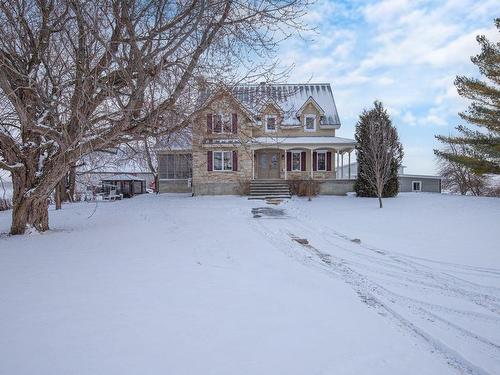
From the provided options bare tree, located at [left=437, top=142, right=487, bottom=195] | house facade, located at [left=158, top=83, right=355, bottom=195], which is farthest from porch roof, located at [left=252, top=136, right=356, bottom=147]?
bare tree, located at [left=437, top=142, right=487, bottom=195]

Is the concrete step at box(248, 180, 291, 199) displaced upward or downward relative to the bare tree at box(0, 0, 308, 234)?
downward

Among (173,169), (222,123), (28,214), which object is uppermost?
(222,123)

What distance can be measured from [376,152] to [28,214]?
14.8 metres

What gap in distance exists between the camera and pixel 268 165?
86.9 feet

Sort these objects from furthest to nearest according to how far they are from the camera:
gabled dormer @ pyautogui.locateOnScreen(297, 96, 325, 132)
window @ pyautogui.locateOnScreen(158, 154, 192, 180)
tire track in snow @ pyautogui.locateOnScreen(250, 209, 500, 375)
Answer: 1. window @ pyautogui.locateOnScreen(158, 154, 192, 180)
2. gabled dormer @ pyautogui.locateOnScreen(297, 96, 325, 132)
3. tire track in snow @ pyautogui.locateOnScreen(250, 209, 500, 375)

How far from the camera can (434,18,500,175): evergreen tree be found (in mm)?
19969

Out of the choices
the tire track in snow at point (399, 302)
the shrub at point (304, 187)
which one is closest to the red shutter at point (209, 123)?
the tire track in snow at point (399, 302)

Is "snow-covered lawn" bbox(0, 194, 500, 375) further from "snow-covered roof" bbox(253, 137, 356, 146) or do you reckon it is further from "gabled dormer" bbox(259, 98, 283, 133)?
"snow-covered roof" bbox(253, 137, 356, 146)

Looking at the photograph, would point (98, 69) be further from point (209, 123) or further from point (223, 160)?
point (223, 160)

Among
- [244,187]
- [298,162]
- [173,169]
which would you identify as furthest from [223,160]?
[298,162]

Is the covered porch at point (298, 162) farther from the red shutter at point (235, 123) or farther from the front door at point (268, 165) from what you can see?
the red shutter at point (235, 123)

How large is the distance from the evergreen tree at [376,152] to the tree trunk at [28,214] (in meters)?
14.1

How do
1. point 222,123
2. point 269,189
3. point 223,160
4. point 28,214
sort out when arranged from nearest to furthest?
point 28,214, point 222,123, point 269,189, point 223,160

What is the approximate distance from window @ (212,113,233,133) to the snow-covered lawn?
307cm
